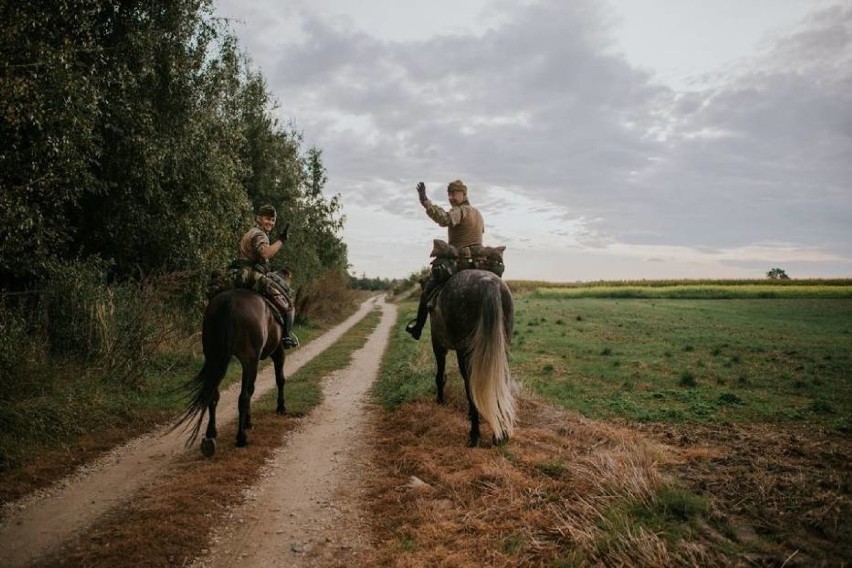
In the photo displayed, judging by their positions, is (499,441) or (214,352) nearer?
(499,441)

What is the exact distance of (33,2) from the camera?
8.34 metres

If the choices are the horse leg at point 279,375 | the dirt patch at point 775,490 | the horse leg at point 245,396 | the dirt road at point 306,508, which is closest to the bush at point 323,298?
the horse leg at point 279,375

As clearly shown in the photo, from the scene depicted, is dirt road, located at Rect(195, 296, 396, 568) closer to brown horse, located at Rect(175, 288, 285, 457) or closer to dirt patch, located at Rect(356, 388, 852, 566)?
dirt patch, located at Rect(356, 388, 852, 566)

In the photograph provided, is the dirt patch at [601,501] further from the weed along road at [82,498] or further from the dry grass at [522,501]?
the weed along road at [82,498]

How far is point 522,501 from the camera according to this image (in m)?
5.06

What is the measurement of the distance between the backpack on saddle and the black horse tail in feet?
11.2

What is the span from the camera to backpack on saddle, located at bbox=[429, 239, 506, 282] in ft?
27.1

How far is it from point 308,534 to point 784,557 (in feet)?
13.8

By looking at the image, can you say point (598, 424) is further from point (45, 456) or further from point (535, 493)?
point (45, 456)

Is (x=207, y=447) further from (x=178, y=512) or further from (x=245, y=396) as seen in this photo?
(x=178, y=512)

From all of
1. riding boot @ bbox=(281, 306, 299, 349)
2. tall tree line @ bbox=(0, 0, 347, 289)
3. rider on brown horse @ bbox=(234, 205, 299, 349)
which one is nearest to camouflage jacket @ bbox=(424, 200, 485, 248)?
rider on brown horse @ bbox=(234, 205, 299, 349)

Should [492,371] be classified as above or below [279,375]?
above

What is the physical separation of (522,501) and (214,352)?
192 inches

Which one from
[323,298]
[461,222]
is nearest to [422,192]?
[461,222]
